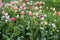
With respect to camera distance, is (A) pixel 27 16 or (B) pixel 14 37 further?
(A) pixel 27 16

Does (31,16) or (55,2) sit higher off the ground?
(55,2)

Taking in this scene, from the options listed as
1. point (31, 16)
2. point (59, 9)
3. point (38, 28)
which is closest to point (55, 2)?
point (59, 9)

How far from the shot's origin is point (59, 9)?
6.48 m

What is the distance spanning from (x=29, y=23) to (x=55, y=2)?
331 cm

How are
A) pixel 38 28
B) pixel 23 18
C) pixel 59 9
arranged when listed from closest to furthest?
pixel 38 28, pixel 23 18, pixel 59 9

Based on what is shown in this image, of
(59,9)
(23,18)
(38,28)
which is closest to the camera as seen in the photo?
(38,28)

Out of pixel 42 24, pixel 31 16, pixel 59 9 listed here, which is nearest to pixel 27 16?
pixel 31 16

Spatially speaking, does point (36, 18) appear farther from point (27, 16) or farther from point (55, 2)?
point (55, 2)

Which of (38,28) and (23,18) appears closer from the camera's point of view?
(38,28)

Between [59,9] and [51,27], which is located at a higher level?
[59,9]

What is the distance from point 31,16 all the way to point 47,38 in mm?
597

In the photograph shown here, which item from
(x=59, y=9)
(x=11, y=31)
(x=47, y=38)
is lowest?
(x=47, y=38)

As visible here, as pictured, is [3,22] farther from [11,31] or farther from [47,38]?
[47,38]

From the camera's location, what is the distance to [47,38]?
3.48 meters
